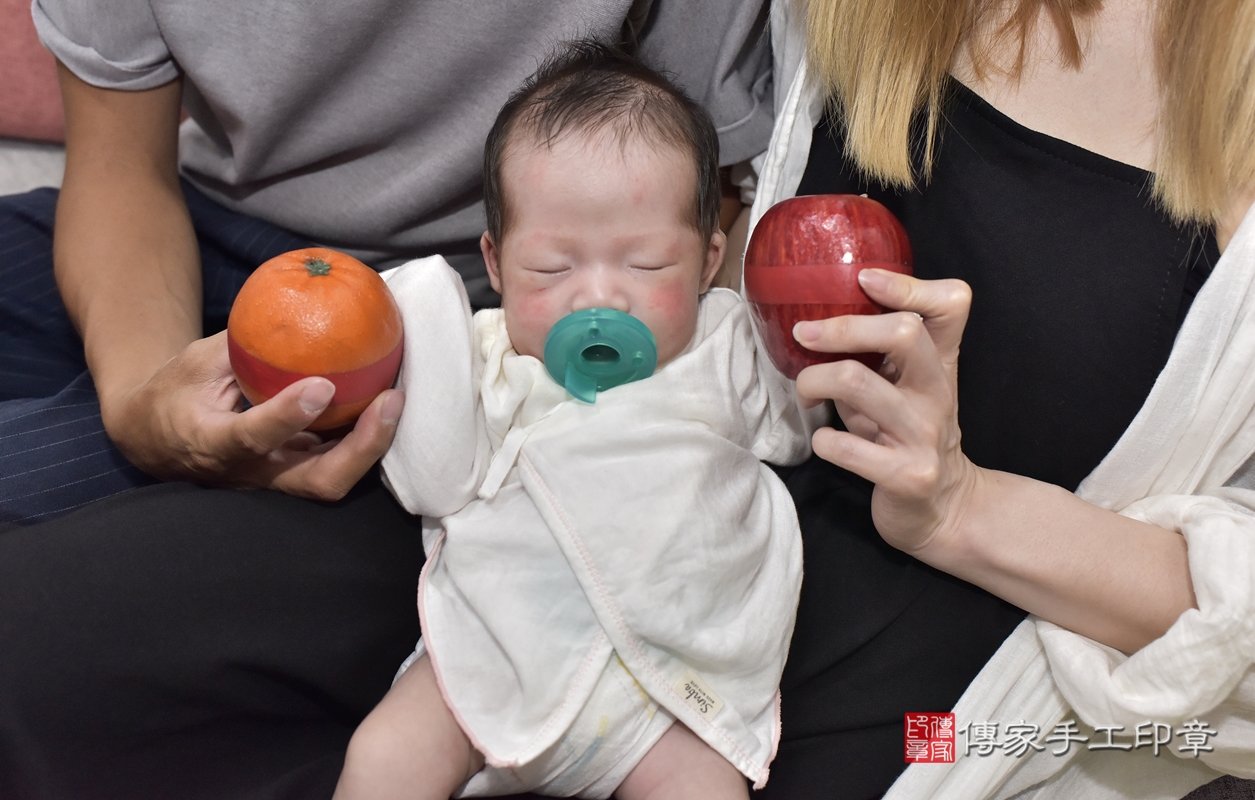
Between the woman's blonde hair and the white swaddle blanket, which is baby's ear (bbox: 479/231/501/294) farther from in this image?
the woman's blonde hair

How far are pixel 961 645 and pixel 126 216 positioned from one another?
4.08 feet

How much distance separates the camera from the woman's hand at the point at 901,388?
29.5 inches

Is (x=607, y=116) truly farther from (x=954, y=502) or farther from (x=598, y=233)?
(x=954, y=502)

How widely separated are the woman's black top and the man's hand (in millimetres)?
554

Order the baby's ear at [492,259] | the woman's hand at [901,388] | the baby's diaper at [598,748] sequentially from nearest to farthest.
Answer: the woman's hand at [901,388] → the baby's diaper at [598,748] → the baby's ear at [492,259]

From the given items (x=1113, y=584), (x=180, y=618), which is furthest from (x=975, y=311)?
(x=180, y=618)

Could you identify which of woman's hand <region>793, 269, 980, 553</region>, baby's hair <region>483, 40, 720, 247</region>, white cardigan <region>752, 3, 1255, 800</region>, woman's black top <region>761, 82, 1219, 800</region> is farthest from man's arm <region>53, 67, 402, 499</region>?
white cardigan <region>752, 3, 1255, 800</region>

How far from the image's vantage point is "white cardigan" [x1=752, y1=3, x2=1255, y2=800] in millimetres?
837

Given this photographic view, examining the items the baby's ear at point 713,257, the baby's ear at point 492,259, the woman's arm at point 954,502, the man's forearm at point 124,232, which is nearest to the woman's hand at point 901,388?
the woman's arm at point 954,502

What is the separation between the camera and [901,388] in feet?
2.65

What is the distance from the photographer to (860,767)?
0.93 metres

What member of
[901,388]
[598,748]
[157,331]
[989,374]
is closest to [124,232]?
[157,331]

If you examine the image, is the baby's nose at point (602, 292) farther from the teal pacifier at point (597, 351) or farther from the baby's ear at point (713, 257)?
the baby's ear at point (713, 257)

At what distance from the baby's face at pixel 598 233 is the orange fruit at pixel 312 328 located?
0.17m
